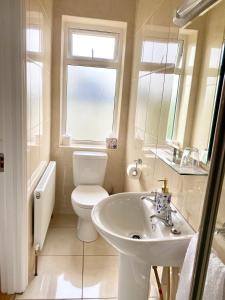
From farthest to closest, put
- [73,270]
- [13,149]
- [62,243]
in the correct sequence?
[62,243] < [73,270] < [13,149]

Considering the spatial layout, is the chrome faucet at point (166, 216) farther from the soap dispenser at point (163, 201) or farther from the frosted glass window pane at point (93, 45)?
the frosted glass window pane at point (93, 45)

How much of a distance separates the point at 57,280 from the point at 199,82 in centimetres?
169

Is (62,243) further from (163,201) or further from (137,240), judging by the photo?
(137,240)

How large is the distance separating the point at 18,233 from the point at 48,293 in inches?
20.3

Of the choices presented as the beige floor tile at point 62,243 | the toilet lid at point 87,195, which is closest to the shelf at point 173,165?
the toilet lid at point 87,195

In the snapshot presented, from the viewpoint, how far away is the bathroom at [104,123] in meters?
1.03

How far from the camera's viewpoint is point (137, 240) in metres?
0.93

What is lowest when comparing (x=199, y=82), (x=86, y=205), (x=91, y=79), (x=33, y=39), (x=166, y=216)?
(x=86, y=205)

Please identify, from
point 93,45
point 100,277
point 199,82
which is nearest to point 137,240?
point 199,82

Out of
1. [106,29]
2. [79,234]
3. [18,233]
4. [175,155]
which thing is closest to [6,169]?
[18,233]

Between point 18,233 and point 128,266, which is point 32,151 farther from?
point 128,266

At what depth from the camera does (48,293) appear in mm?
1628

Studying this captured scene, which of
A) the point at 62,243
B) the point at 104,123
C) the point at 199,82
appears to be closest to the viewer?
the point at 199,82

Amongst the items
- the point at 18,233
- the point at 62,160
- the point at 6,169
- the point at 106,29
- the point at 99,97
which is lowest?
the point at 18,233
